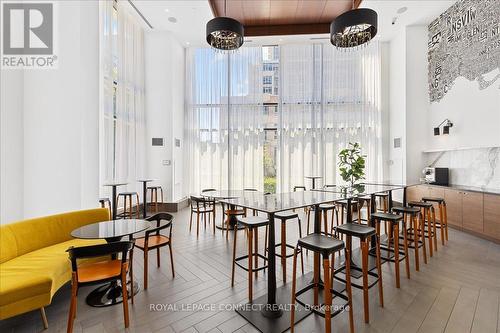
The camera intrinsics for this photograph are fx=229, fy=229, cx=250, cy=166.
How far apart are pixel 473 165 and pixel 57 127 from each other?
7337mm

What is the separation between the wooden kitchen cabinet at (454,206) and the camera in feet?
14.0

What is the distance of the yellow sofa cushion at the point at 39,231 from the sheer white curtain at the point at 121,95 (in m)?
1.83

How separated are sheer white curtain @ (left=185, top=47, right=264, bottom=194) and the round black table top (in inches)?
174

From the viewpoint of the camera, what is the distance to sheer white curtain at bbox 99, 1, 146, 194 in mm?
4852

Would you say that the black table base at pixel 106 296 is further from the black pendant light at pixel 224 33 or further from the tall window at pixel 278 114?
the tall window at pixel 278 114

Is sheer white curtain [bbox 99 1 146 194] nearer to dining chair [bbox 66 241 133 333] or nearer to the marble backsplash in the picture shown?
dining chair [bbox 66 241 133 333]

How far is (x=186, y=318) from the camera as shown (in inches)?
81.9

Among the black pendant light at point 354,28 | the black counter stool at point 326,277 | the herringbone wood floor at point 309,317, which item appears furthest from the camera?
the black pendant light at point 354,28

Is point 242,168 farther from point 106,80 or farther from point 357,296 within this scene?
point 357,296

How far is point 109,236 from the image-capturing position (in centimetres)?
218

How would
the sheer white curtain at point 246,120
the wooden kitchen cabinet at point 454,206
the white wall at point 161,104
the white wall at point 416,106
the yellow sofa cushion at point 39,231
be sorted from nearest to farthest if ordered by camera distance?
the yellow sofa cushion at point 39,231
the wooden kitchen cabinet at point 454,206
the white wall at point 416,106
the white wall at point 161,104
the sheer white curtain at point 246,120

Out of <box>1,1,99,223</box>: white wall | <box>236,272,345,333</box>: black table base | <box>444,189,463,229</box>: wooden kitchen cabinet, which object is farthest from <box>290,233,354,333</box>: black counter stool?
<box>444,189,463,229</box>: wooden kitchen cabinet

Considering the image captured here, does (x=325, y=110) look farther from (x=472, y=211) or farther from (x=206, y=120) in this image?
(x=472, y=211)

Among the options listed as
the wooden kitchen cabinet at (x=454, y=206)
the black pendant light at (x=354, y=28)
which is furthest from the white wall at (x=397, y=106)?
the black pendant light at (x=354, y=28)
